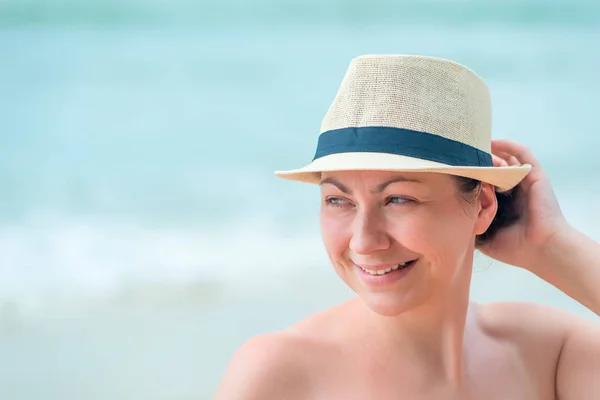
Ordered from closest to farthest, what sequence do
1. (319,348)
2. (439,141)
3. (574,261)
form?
(439,141), (319,348), (574,261)

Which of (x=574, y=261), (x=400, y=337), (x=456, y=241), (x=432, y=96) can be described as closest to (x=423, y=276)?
(x=456, y=241)

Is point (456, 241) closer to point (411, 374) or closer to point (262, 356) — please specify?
point (411, 374)

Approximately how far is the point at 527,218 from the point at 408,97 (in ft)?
2.04

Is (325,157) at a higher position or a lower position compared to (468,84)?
lower

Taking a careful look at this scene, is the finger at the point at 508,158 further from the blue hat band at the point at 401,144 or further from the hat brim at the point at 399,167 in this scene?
the blue hat band at the point at 401,144

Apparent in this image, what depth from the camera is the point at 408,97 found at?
71.2 inches

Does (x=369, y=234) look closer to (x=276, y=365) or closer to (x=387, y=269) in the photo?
(x=387, y=269)

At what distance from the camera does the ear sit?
1.98 m

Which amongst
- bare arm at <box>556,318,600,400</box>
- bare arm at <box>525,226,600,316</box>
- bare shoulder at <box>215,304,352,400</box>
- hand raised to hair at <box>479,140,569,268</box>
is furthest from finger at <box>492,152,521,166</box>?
bare shoulder at <box>215,304,352,400</box>

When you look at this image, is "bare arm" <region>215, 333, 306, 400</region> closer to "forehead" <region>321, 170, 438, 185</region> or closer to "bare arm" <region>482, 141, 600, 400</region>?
"forehead" <region>321, 170, 438, 185</region>

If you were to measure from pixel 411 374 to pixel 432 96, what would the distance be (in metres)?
0.69

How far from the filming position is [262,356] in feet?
6.28

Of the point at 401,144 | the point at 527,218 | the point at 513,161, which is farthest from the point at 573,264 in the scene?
the point at 401,144

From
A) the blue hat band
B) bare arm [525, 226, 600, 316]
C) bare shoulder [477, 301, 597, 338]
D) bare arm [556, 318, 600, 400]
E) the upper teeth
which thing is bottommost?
bare arm [556, 318, 600, 400]
